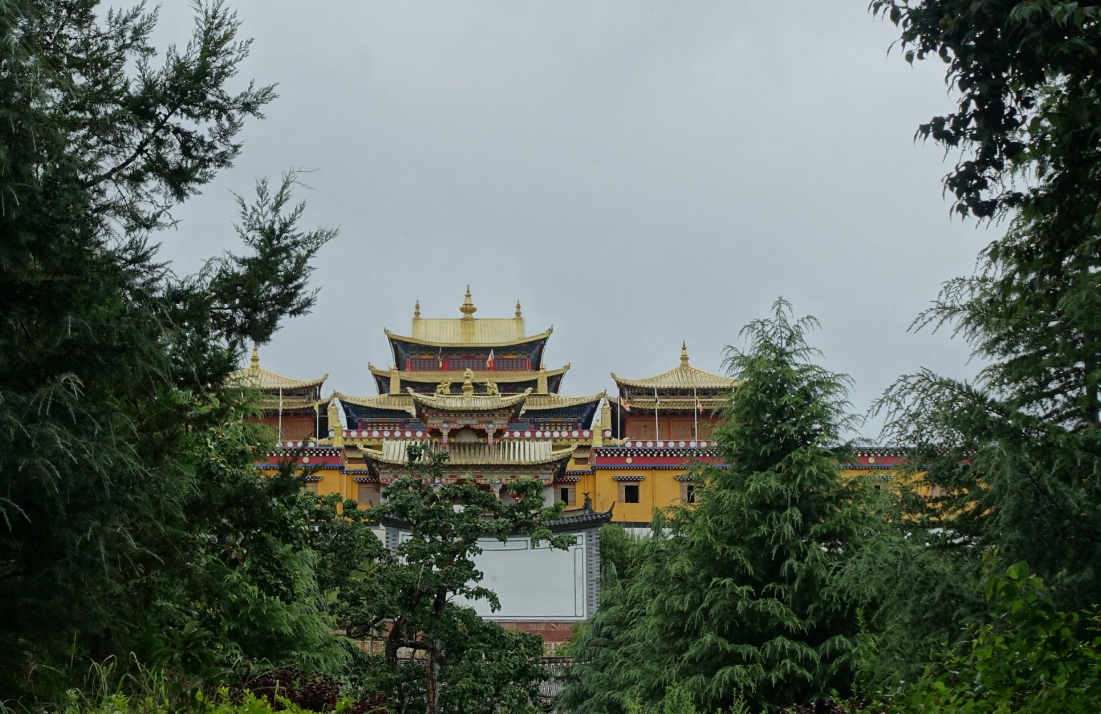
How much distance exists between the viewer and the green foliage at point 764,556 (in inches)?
444

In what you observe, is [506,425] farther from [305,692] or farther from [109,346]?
[109,346]

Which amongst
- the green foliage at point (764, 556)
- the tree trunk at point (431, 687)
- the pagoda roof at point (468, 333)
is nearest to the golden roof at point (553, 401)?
the pagoda roof at point (468, 333)

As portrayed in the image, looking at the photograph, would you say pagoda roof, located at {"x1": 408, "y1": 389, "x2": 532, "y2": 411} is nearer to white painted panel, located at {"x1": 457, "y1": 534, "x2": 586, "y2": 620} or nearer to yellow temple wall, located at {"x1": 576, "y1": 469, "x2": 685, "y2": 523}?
yellow temple wall, located at {"x1": 576, "y1": 469, "x2": 685, "y2": 523}

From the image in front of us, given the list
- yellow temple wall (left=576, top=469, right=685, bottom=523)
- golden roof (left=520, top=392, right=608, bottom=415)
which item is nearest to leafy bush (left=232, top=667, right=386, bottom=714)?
yellow temple wall (left=576, top=469, right=685, bottom=523)

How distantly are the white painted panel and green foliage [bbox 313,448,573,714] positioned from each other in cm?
980

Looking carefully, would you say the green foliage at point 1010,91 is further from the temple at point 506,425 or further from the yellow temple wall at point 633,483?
the yellow temple wall at point 633,483

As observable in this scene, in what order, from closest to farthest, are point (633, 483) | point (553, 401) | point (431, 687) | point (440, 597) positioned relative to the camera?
point (431, 687), point (440, 597), point (633, 483), point (553, 401)

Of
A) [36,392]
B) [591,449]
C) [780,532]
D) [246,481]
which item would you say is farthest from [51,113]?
[591,449]

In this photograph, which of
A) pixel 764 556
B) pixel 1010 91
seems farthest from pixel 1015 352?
pixel 1010 91

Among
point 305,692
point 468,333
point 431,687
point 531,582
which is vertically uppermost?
point 468,333

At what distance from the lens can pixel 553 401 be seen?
39125 millimetres

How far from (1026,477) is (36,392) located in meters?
6.17

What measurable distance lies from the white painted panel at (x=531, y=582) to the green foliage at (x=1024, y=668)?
18.4 m

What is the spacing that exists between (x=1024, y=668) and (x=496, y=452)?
27.7 meters
